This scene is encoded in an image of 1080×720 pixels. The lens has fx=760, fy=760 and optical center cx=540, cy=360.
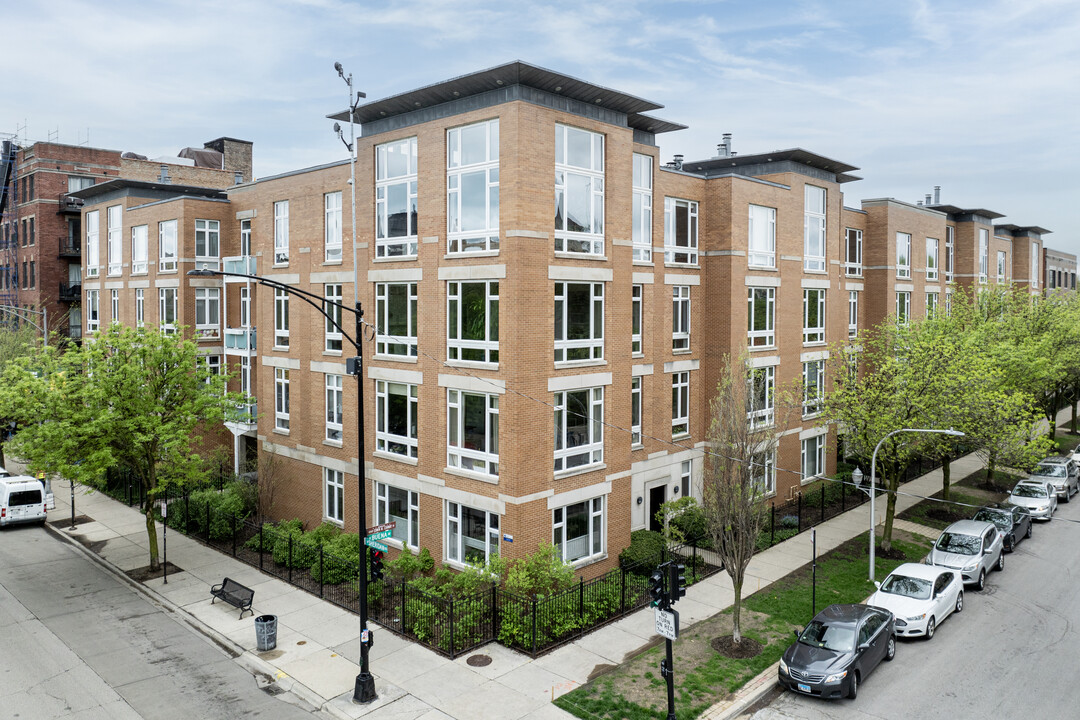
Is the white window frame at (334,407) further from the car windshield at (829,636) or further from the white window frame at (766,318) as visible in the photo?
the car windshield at (829,636)

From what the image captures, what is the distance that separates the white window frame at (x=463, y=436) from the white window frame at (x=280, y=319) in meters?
10.3

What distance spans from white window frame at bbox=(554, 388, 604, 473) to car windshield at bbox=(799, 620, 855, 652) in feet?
24.5

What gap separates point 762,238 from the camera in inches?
1156

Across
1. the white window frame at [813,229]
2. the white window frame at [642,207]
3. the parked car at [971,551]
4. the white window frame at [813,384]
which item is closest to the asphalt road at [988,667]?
the parked car at [971,551]

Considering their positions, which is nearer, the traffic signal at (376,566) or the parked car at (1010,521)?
the traffic signal at (376,566)

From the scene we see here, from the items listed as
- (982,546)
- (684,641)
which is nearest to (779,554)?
(982,546)

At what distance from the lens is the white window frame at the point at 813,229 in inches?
1240

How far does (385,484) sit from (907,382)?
17.5m

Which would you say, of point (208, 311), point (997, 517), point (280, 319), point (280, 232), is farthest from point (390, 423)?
point (997, 517)

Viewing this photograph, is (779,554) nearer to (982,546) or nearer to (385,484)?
(982,546)

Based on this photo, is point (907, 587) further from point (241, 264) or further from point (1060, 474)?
point (241, 264)

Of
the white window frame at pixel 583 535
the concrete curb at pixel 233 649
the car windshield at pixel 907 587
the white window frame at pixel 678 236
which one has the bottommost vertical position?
the concrete curb at pixel 233 649

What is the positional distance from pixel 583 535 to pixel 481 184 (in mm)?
10533

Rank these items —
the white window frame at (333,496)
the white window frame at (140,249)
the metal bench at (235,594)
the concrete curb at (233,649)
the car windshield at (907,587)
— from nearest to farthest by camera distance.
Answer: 1. the concrete curb at (233,649)
2. the car windshield at (907,587)
3. the metal bench at (235,594)
4. the white window frame at (333,496)
5. the white window frame at (140,249)
